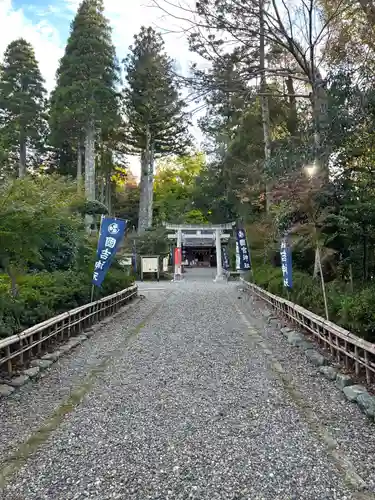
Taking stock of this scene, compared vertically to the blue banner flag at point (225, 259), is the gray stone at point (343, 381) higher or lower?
lower

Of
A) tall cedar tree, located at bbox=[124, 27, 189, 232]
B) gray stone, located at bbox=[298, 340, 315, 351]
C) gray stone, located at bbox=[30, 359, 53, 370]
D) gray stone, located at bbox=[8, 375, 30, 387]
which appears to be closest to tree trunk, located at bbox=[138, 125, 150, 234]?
tall cedar tree, located at bbox=[124, 27, 189, 232]

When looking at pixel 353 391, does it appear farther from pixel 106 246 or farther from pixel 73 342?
→ pixel 106 246

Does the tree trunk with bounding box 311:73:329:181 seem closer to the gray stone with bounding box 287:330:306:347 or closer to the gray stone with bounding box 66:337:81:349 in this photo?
the gray stone with bounding box 287:330:306:347

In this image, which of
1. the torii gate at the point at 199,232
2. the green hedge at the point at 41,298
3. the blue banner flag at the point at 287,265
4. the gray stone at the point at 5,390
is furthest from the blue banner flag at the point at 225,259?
the gray stone at the point at 5,390

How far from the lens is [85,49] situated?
66.6 ft

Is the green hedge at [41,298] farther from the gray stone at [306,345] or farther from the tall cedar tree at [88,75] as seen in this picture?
the tall cedar tree at [88,75]

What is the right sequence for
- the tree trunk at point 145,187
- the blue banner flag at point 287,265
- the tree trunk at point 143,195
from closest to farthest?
the blue banner flag at point 287,265, the tree trunk at point 145,187, the tree trunk at point 143,195

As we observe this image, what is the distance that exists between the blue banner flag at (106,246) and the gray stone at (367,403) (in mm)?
5618

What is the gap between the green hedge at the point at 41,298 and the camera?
488cm

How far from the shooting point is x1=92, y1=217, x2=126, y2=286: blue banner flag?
822cm

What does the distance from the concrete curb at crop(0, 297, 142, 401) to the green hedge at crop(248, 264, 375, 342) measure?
346 cm

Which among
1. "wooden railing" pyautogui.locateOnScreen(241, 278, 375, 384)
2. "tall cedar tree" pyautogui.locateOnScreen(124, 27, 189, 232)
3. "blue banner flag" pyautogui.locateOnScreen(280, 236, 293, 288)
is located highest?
"tall cedar tree" pyautogui.locateOnScreen(124, 27, 189, 232)

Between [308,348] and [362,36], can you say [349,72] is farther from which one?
[308,348]

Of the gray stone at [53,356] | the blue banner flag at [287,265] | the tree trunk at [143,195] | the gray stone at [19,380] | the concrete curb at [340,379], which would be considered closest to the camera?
the concrete curb at [340,379]
